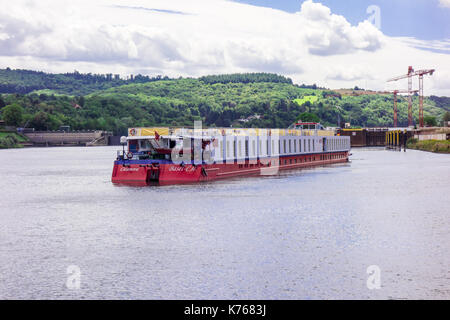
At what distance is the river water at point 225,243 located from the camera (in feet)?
73.4

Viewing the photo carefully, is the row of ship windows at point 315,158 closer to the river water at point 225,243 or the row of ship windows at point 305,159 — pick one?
the row of ship windows at point 305,159

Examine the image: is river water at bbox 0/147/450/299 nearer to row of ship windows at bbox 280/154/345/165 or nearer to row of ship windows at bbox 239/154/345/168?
row of ship windows at bbox 239/154/345/168

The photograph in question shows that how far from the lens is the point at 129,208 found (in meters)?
44.2

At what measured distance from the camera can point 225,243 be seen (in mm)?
30484

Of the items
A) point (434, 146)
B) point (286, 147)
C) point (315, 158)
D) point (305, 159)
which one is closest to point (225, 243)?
point (286, 147)

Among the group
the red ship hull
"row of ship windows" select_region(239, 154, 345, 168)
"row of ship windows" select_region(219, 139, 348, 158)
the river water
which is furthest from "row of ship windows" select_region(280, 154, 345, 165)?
the river water

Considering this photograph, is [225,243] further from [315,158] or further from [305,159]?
[315,158]

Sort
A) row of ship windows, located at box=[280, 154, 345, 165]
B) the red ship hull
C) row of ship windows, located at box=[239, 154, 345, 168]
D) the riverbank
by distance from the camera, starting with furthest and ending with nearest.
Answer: the riverbank, row of ship windows, located at box=[280, 154, 345, 165], row of ship windows, located at box=[239, 154, 345, 168], the red ship hull

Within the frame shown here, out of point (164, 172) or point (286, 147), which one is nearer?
point (164, 172)

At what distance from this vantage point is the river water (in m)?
22.4

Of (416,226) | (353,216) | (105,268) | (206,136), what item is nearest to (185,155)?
(206,136)

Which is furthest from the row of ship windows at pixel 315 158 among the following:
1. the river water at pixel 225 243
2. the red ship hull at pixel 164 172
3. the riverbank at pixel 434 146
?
the riverbank at pixel 434 146
